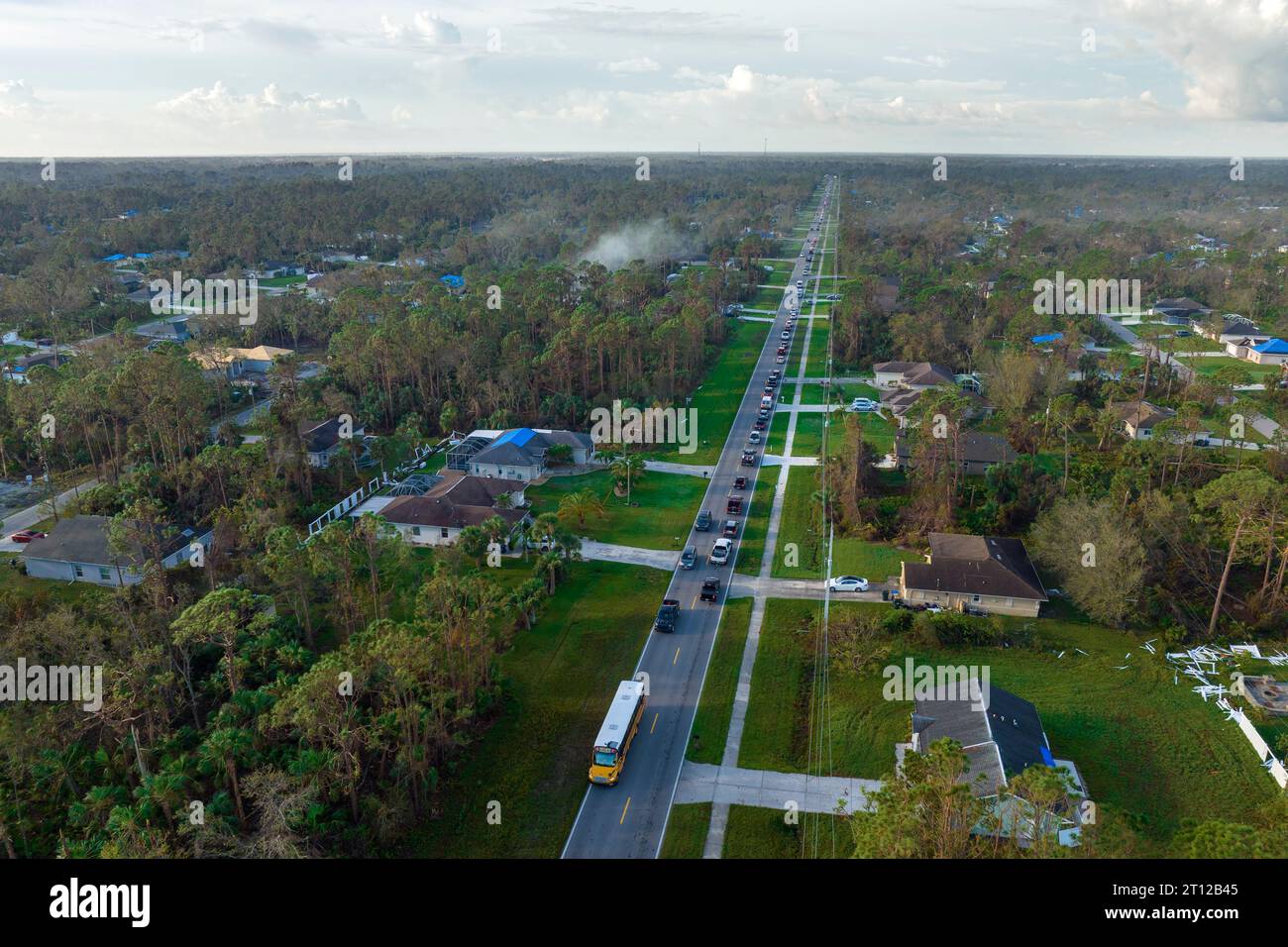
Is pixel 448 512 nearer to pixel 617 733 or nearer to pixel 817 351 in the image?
pixel 617 733

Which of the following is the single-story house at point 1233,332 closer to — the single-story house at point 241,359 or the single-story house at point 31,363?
the single-story house at point 241,359

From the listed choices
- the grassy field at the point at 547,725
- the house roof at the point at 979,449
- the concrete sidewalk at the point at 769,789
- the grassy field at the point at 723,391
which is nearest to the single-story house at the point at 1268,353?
the house roof at the point at 979,449

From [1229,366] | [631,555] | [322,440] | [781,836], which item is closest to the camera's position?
[781,836]

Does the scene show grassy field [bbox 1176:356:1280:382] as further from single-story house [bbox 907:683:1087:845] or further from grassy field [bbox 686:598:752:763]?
single-story house [bbox 907:683:1087:845]

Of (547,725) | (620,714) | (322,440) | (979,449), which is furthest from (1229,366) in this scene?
(322,440)

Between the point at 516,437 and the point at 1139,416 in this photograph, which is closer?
the point at 516,437

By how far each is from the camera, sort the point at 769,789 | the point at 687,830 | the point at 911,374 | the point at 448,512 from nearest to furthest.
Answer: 1. the point at 687,830
2. the point at 769,789
3. the point at 448,512
4. the point at 911,374

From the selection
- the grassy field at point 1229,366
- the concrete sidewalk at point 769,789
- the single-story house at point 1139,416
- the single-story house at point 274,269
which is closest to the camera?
the concrete sidewalk at point 769,789
